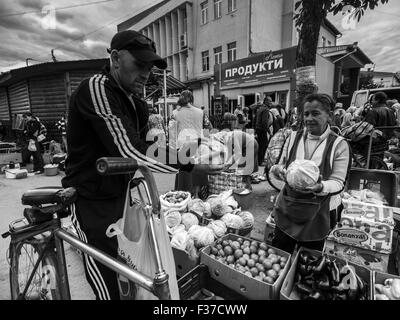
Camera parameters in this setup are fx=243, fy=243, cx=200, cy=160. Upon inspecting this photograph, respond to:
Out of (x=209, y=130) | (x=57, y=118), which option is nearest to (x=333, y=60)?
(x=209, y=130)

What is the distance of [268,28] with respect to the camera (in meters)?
17.6

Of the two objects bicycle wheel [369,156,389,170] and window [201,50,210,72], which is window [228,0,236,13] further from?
bicycle wheel [369,156,389,170]

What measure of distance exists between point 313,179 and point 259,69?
13.1 metres

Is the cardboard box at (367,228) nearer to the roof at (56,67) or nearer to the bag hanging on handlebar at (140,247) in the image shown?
the bag hanging on handlebar at (140,247)

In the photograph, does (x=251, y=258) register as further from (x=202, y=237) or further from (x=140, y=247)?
(x=140, y=247)

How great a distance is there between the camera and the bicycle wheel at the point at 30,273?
1.70 meters

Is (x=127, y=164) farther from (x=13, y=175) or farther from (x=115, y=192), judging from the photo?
(x=13, y=175)

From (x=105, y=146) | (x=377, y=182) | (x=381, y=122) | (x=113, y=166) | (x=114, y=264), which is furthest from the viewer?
(x=381, y=122)

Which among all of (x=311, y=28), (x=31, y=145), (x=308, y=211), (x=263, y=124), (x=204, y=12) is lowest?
(x=308, y=211)

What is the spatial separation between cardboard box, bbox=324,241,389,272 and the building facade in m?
11.2

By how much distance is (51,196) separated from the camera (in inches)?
58.5

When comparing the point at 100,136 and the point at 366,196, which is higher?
the point at 100,136

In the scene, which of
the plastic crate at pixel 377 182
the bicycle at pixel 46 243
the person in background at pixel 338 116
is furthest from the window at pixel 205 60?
the bicycle at pixel 46 243

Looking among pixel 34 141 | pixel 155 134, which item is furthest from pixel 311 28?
pixel 34 141
